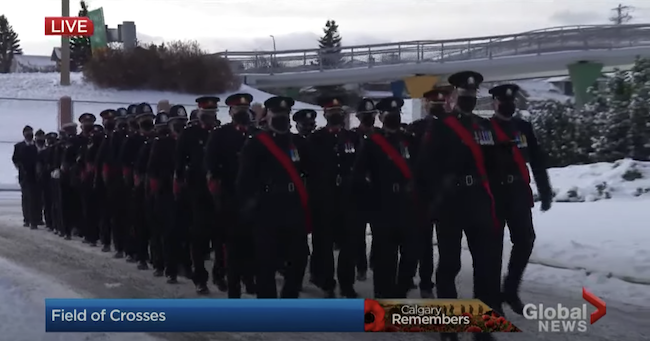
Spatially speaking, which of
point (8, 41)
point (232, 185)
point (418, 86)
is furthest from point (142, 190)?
point (418, 86)

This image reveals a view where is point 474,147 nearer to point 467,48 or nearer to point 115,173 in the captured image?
point 467,48

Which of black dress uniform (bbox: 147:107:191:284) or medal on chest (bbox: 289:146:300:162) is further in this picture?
black dress uniform (bbox: 147:107:191:284)

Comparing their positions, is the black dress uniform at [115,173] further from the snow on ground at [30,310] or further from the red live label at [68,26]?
the red live label at [68,26]

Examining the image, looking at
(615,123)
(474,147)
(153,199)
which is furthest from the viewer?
(615,123)

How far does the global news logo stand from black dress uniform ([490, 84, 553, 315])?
0.62 m

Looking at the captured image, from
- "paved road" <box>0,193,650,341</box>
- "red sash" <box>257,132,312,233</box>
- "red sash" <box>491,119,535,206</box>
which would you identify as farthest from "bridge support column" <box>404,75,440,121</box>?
"paved road" <box>0,193,650,341</box>

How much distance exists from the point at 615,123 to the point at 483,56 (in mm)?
3907

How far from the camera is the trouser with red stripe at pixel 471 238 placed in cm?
461

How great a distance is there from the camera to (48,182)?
11.0 meters

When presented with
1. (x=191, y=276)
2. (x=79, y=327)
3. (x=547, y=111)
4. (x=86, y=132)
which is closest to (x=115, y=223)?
(x=86, y=132)

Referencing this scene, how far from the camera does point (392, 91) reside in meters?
4.85

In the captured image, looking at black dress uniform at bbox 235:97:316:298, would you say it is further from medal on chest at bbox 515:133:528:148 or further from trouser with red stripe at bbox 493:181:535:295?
medal on chest at bbox 515:133:528:148

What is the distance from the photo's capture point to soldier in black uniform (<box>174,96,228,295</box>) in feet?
20.4

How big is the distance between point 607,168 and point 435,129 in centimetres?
419
